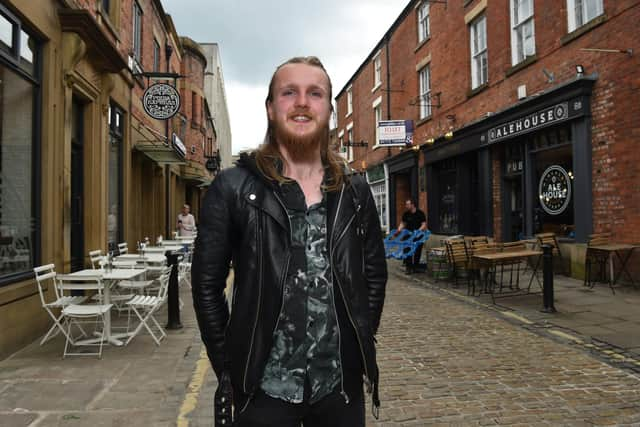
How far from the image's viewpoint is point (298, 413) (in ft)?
4.95

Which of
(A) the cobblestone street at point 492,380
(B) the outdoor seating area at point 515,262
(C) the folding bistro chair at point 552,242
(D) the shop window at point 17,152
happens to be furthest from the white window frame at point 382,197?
(D) the shop window at point 17,152

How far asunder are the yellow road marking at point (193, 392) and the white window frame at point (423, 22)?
1550 cm

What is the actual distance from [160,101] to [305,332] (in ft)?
35.8

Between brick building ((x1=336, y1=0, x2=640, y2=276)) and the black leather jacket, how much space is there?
28.6ft

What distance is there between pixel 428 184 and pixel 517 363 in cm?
1335

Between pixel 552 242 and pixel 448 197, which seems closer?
pixel 552 242

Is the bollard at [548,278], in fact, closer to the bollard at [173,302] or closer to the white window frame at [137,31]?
the bollard at [173,302]

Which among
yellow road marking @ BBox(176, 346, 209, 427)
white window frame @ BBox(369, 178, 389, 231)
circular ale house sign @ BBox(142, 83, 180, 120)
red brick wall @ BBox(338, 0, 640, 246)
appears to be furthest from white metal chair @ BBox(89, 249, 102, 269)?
white window frame @ BBox(369, 178, 389, 231)

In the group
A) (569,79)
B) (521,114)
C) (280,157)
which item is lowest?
(280,157)

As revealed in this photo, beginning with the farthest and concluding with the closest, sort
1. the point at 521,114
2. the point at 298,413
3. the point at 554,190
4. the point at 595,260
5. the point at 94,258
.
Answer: the point at 521,114
the point at 554,190
the point at 595,260
the point at 94,258
the point at 298,413

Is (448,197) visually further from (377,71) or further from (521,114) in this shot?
(377,71)

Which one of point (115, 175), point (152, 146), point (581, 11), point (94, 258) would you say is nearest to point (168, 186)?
point (152, 146)

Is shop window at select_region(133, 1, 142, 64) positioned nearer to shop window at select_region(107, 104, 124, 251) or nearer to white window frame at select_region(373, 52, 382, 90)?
shop window at select_region(107, 104, 124, 251)

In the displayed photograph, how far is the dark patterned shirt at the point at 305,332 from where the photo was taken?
151cm
